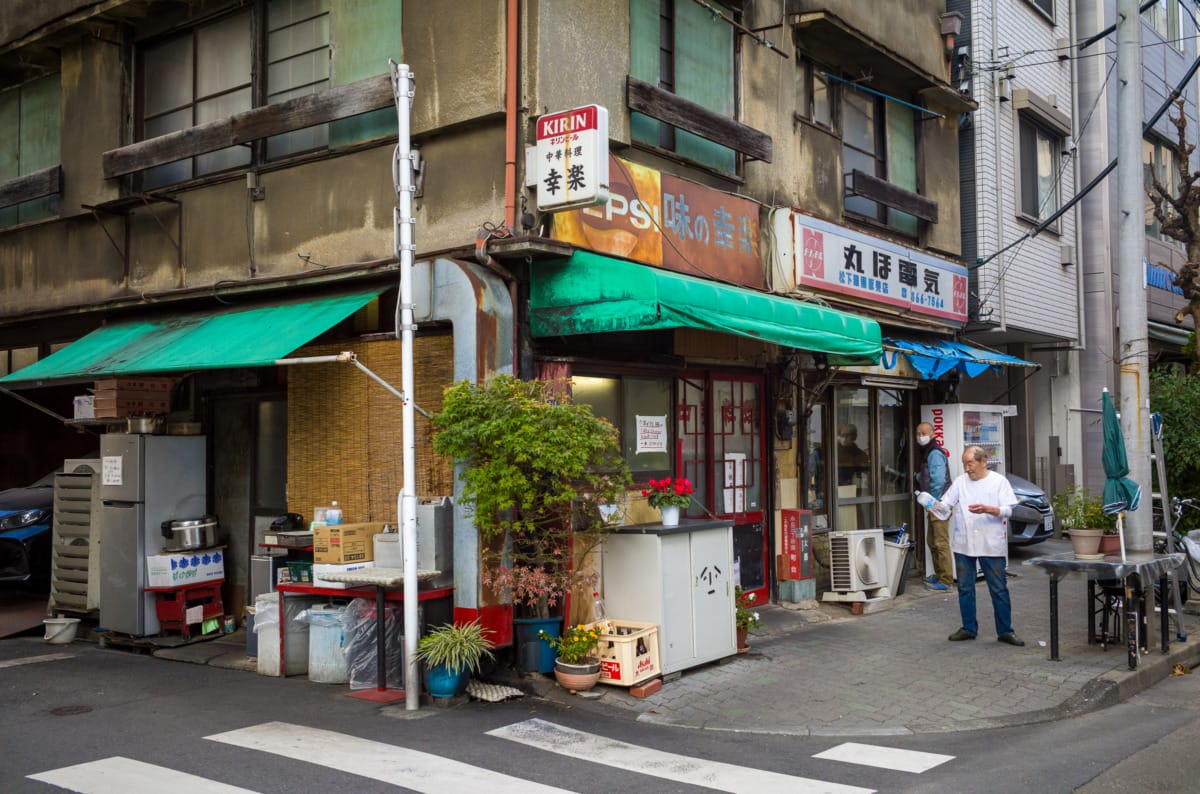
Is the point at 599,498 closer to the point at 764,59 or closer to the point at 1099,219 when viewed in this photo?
the point at 764,59

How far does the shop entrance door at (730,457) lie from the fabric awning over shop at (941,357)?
2.13 meters

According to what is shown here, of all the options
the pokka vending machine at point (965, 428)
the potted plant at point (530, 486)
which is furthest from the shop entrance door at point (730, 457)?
the pokka vending machine at point (965, 428)

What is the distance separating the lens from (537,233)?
29.1 feet

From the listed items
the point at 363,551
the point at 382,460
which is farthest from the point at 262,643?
the point at 382,460

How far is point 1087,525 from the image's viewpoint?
993cm

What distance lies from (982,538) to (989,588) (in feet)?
1.72

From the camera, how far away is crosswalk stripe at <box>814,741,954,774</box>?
21.6 feet

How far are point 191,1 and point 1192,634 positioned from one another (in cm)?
1286

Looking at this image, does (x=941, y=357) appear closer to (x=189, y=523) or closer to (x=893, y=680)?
(x=893, y=680)

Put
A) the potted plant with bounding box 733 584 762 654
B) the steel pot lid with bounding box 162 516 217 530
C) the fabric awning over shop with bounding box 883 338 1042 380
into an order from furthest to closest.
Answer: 1. the fabric awning over shop with bounding box 883 338 1042 380
2. the steel pot lid with bounding box 162 516 217 530
3. the potted plant with bounding box 733 584 762 654

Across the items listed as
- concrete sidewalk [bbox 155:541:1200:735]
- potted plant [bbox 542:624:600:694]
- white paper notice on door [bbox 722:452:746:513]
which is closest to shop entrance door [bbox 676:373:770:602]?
white paper notice on door [bbox 722:452:746:513]

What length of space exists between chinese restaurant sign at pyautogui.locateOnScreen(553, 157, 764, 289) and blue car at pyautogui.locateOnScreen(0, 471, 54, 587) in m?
8.45

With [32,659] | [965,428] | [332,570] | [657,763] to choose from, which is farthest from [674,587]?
[965,428]

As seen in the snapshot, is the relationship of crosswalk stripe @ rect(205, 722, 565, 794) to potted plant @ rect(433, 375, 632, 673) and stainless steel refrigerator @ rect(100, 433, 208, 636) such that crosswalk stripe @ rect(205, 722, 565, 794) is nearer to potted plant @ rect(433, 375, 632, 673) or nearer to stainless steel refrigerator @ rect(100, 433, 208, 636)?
potted plant @ rect(433, 375, 632, 673)
